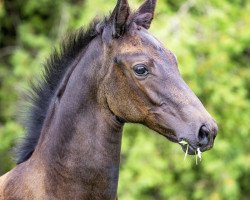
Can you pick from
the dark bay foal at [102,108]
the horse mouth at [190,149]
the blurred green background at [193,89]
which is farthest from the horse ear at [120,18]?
the blurred green background at [193,89]

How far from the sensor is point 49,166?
450 cm

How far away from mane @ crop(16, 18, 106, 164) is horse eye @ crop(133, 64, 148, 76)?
0.48 meters

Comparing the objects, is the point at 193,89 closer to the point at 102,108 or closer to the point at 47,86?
the point at 47,86

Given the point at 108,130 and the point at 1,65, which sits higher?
the point at 108,130

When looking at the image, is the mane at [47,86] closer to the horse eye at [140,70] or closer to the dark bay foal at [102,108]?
the dark bay foal at [102,108]

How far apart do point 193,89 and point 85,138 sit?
20.3ft

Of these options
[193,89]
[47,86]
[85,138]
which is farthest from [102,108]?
[193,89]

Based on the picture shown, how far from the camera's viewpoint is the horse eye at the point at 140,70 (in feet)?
14.1

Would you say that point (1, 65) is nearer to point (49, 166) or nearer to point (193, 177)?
point (193, 177)

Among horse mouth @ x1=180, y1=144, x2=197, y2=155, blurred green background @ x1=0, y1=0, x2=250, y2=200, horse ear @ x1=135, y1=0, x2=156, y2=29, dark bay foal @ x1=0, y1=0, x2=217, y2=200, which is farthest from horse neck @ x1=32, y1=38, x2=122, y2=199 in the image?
blurred green background @ x1=0, y1=0, x2=250, y2=200

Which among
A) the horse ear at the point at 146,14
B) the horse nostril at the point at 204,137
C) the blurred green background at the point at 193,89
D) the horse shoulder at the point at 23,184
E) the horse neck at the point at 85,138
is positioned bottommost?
the blurred green background at the point at 193,89

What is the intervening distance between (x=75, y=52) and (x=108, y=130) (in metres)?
0.55

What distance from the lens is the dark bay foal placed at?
428 centimetres

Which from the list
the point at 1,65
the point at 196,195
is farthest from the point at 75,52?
the point at 1,65
